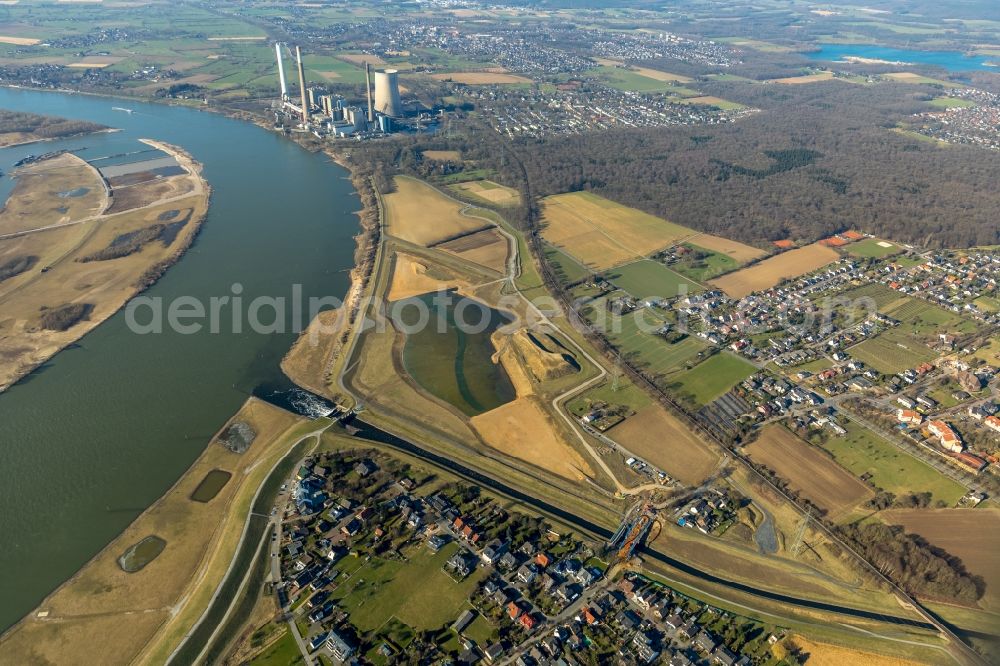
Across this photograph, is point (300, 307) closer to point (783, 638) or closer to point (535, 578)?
point (535, 578)

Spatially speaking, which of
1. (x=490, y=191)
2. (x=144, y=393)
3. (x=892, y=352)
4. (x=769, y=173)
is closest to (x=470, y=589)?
(x=144, y=393)

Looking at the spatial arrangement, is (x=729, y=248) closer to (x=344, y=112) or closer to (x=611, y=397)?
(x=611, y=397)

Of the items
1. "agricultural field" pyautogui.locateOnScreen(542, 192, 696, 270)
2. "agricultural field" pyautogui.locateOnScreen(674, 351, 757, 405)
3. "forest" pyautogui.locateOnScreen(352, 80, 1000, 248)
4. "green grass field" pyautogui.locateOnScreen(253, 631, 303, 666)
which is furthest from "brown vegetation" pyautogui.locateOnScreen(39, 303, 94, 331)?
"agricultural field" pyautogui.locateOnScreen(674, 351, 757, 405)

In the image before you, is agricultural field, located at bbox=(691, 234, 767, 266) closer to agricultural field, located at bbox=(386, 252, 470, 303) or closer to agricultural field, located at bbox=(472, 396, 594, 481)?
agricultural field, located at bbox=(386, 252, 470, 303)

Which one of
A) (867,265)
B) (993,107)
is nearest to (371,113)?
(867,265)

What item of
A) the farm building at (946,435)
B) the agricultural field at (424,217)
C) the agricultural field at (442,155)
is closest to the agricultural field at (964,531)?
the farm building at (946,435)

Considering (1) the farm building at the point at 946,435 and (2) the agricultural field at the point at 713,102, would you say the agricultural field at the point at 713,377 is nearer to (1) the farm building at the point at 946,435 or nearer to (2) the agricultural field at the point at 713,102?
(1) the farm building at the point at 946,435
